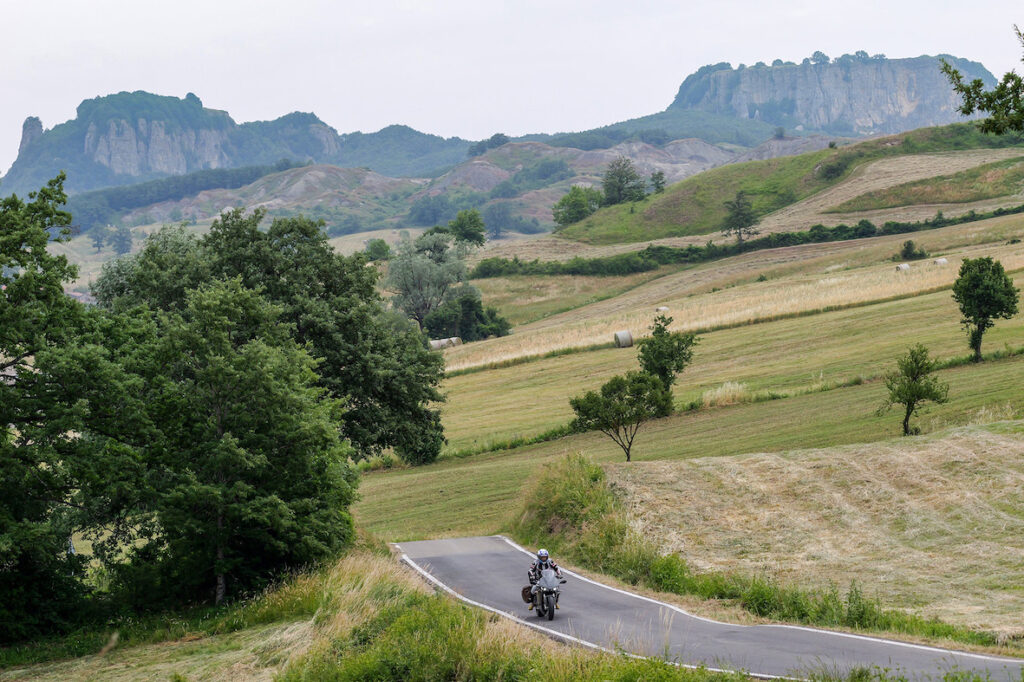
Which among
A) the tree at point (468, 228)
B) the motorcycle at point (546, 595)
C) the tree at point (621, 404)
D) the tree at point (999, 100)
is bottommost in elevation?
the motorcycle at point (546, 595)

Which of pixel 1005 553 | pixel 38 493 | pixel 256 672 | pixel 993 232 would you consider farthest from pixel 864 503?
pixel 993 232

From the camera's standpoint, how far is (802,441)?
33.8m

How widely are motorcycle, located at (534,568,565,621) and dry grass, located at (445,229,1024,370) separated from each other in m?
51.4

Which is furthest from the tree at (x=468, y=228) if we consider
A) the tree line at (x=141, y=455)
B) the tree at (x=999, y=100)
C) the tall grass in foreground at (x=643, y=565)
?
the tree at (x=999, y=100)

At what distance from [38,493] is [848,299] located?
5885cm

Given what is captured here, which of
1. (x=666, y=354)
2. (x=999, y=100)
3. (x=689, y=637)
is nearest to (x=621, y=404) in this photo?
(x=666, y=354)

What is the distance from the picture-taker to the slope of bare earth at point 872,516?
17.9 meters

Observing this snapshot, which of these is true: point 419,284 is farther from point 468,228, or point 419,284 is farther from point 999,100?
point 999,100

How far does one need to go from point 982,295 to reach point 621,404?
1803 centimetres

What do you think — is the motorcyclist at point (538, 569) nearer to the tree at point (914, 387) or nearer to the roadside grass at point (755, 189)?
the tree at point (914, 387)

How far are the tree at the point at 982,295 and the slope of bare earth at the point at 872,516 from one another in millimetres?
14415

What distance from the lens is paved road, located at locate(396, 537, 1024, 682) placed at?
42.1ft

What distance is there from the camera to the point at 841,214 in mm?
136375

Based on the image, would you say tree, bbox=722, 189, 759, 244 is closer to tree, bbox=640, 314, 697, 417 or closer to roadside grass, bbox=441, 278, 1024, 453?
roadside grass, bbox=441, 278, 1024, 453
